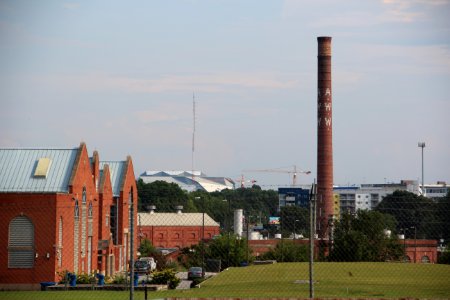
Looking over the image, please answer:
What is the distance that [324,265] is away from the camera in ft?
201

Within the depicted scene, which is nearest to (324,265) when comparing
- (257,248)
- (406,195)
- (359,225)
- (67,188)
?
(359,225)

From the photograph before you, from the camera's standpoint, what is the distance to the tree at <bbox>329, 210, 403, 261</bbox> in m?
67.7

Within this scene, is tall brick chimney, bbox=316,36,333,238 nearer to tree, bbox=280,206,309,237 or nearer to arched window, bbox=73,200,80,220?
tree, bbox=280,206,309,237

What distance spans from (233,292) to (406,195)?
431ft

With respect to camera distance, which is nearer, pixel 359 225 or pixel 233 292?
pixel 233 292

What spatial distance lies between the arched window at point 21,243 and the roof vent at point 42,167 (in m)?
4.90

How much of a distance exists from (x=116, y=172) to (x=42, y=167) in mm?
16696

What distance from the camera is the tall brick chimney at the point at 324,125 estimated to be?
11644 cm

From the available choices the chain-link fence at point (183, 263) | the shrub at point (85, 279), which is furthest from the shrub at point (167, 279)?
the shrub at point (85, 279)

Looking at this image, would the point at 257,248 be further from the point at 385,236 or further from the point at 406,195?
the point at 406,195

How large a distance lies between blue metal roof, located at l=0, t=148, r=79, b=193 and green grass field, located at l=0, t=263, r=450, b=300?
12623 millimetres

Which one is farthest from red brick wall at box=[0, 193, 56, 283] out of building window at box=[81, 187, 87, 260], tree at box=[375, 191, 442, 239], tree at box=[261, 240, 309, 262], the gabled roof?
the gabled roof

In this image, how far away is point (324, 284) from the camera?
49531mm

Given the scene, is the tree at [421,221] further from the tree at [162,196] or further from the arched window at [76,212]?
the arched window at [76,212]
